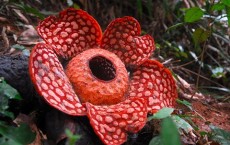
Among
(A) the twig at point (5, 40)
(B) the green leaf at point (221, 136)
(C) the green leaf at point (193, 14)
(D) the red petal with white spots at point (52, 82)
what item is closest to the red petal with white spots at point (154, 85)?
(B) the green leaf at point (221, 136)

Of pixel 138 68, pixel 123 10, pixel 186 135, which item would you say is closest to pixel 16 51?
Answer: pixel 138 68

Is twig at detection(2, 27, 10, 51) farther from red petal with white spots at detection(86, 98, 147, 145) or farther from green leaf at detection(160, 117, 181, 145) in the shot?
green leaf at detection(160, 117, 181, 145)

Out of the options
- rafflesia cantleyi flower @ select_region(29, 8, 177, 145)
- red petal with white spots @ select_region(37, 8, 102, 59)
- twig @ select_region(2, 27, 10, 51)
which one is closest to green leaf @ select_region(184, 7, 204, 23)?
rafflesia cantleyi flower @ select_region(29, 8, 177, 145)

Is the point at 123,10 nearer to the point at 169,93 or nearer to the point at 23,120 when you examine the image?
the point at 169,93

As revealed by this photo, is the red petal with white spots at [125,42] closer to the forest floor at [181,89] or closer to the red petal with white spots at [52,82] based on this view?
the red petal with white spots at [52,82]

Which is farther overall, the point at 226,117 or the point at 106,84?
the point at 226,117

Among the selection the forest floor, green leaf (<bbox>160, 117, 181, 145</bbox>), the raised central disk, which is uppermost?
green leaf (<bbox>160, 117, 181, 145</bbox>)
